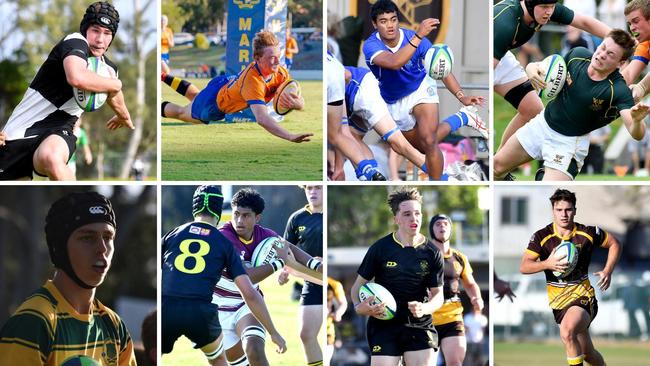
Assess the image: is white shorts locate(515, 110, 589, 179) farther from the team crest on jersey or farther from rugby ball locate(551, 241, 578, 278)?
rugby ball locate(551, 241, 578, 278)

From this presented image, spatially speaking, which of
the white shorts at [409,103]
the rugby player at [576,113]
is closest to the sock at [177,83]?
the white shorts at [409,103]

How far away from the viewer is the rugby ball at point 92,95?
Result: 7332 mm

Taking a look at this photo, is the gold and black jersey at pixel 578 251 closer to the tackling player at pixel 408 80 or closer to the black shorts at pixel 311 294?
the tackling player at pixel 408 80

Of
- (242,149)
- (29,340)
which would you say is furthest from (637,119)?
(29,340)

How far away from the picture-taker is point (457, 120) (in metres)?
8.06

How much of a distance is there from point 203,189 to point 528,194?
727cm

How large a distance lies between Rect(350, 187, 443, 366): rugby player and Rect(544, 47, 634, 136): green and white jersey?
1.09 metres

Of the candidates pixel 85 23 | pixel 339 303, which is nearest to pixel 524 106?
pixel 339 303

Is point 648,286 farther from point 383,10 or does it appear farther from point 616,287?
point 383,10

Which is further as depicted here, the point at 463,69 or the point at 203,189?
the point at 463,69

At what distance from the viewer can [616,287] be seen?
17.7m

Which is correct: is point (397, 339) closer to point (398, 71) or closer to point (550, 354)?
point (398, 71)

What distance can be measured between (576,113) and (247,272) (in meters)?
2.37

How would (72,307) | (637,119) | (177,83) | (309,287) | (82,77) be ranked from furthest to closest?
(177,83), (309,287), (637,119), (72,307), (82,77)
